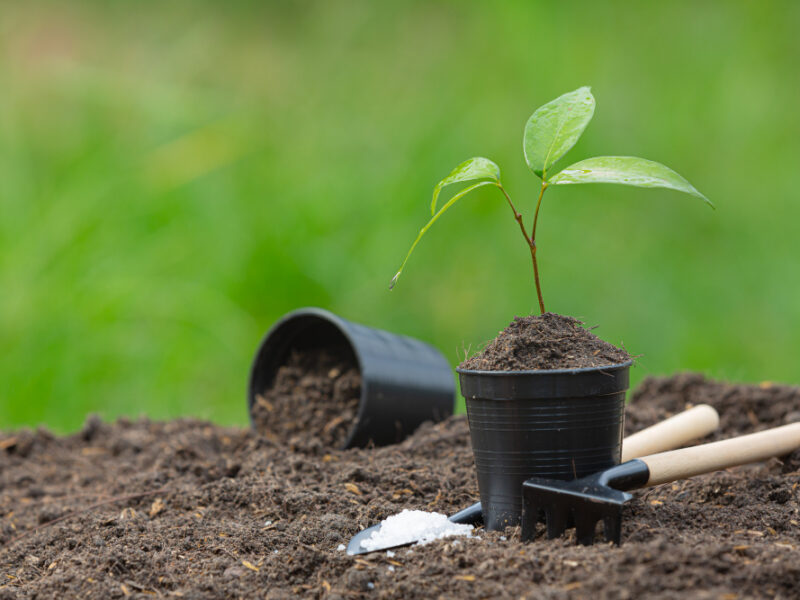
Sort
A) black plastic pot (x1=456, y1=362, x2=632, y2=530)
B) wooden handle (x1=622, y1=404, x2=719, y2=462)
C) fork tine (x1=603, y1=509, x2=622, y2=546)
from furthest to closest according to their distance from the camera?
wooden handle (x1=622, y1=404, x2=719, y2=462), black plastic pot (x1=456, y1=362, x2=632, y2=530), fork tine (x1=603, y1=509, x2=622, y2=546)

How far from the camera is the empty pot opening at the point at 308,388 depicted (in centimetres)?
234

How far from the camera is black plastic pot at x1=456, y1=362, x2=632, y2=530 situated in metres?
1.36

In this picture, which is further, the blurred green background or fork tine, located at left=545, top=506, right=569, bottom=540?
the blurred green background

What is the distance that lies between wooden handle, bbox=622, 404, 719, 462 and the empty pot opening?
2.74ft

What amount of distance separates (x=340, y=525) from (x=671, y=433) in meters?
0.82

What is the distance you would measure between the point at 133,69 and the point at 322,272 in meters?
2.28

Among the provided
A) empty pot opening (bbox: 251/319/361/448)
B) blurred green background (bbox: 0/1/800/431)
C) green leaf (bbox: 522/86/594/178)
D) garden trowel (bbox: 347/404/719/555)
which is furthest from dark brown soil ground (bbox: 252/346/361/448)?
blurred green background (bbox: 0/1/800/431)

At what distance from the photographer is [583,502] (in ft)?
4.19

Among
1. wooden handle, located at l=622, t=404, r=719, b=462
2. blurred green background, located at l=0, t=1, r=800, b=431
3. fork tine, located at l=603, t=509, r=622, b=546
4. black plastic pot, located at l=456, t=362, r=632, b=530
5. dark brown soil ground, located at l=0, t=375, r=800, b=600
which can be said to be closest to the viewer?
dark brown soil ground, located at l=0, t=375, r=800, b=600

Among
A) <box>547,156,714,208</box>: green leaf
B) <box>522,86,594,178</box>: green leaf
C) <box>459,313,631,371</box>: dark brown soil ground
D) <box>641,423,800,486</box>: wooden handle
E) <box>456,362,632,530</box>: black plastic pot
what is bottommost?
<box>641,423,800,486</box>: wooden handle

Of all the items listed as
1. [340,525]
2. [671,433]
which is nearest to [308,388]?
[340,525]

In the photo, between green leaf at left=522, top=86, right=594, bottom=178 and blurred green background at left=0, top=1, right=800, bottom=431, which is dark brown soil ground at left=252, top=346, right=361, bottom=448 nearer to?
green leaf at left=522, top=86, right=594, bottom=178

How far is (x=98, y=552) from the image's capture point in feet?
5.03

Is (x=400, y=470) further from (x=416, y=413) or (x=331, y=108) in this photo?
(x=331, y=108)
